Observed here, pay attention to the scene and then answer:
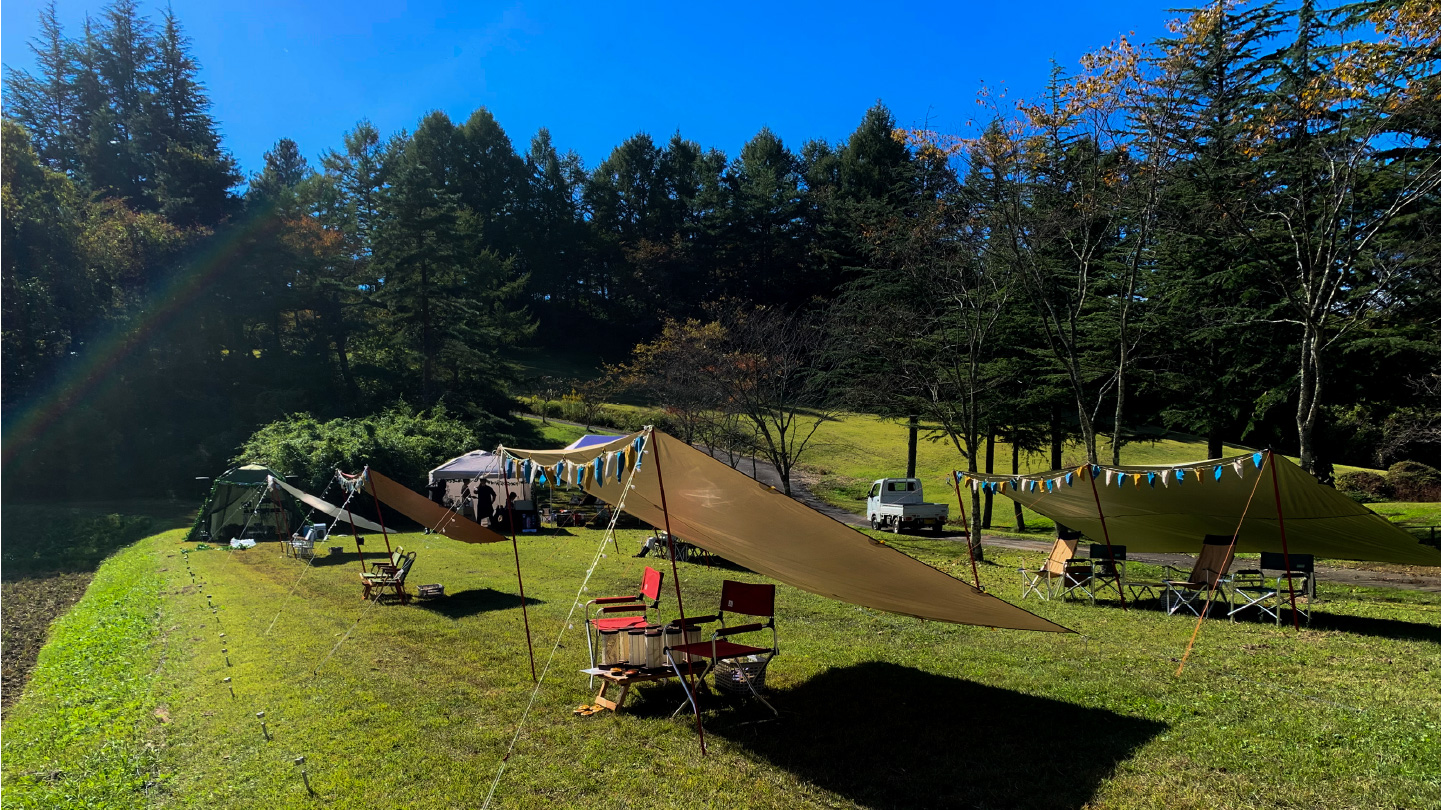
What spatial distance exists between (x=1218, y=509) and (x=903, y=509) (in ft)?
41.4

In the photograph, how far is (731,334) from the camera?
27.6 meters

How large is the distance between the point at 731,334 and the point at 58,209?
27.4 m

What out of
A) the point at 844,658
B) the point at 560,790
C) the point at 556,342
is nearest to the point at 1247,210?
the point at 844,658

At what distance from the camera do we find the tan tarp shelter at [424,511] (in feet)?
37.7

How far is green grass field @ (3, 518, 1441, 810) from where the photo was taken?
175 inches

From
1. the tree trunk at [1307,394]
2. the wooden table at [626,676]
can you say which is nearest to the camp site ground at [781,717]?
the wooden table at [626,676]

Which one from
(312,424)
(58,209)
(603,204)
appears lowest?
(312,424)

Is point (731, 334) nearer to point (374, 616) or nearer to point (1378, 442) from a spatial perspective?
point (374, 616)

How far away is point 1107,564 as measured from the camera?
35.3ft

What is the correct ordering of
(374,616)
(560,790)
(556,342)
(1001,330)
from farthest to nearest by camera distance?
(556,342)
(1001,330)
(374,616)
(560,790)

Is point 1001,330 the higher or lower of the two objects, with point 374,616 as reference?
higher

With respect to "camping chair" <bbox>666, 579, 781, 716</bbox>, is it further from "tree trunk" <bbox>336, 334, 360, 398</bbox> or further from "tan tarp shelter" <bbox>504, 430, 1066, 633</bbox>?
"tree trunk" <bbox>336, 334, 360, 398</bbox>

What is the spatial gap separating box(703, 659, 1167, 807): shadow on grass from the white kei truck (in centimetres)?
1618

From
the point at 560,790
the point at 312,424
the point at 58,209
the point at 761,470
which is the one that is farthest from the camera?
the point at 761,470
